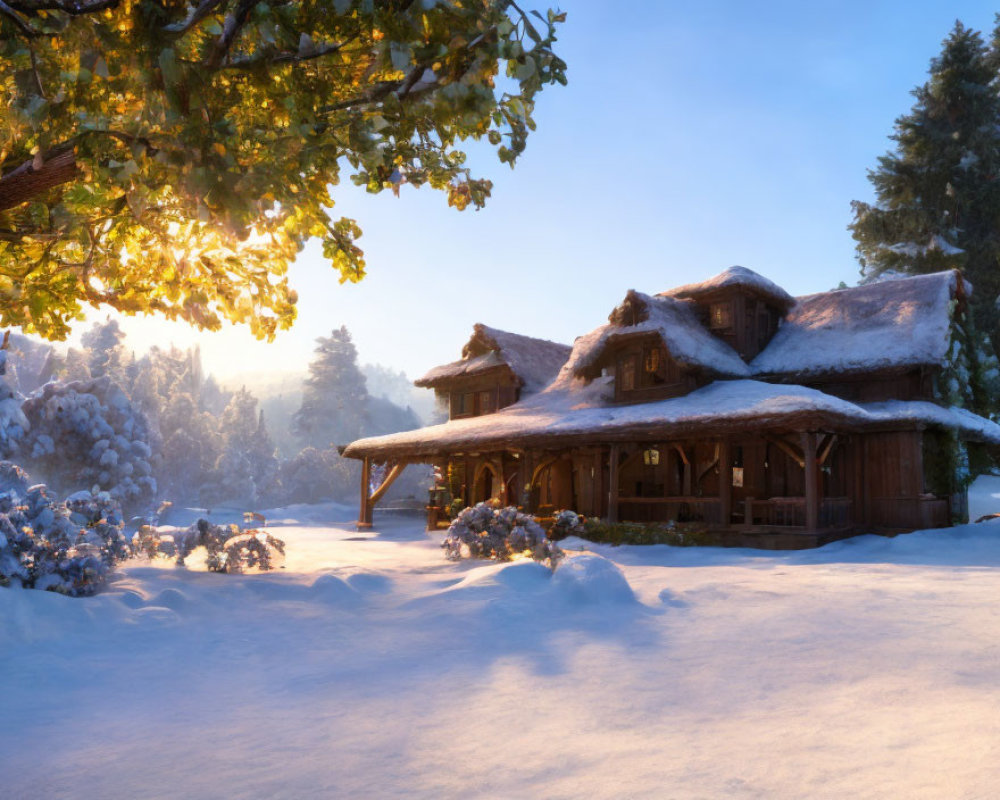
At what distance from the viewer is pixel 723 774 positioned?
12.2 ft

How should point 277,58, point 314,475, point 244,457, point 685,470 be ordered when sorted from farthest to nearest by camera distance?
point 314,475 < point 244,457 < point 685,470 < point 277,58

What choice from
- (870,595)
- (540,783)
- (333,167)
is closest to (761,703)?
(540,783)

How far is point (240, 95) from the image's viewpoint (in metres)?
5.37

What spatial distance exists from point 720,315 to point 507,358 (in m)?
7.64

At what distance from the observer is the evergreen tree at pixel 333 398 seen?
2840 inches

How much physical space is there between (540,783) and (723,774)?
2.98ft

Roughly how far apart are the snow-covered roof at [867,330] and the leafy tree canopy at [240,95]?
655 inches

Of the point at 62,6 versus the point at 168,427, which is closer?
the point at 62,6

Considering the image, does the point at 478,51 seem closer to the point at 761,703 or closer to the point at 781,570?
the point at 761,703

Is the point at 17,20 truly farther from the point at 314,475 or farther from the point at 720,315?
the point at 314,475

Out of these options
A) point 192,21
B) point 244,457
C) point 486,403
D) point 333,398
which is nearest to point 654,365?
point 486,403

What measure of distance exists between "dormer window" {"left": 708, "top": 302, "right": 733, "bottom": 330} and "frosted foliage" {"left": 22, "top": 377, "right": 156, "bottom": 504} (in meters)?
24.2

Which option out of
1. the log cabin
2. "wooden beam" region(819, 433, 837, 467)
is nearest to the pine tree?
the log cabin

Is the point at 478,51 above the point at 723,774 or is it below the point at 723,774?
above
